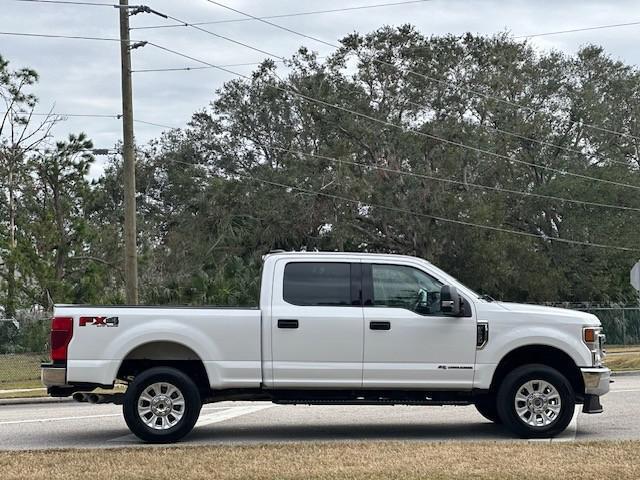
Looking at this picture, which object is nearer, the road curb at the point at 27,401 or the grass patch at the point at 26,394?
the road curb at the point at 27,401

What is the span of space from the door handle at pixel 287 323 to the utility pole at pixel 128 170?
459 inches

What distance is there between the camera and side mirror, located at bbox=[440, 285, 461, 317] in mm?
10648

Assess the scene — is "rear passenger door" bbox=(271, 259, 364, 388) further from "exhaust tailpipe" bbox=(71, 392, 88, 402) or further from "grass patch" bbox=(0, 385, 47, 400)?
"grass patch" bbox=(0, 385, 47, 400)

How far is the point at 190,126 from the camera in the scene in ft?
159

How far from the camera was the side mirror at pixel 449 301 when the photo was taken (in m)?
10.6

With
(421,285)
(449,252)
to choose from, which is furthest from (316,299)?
(449,252)

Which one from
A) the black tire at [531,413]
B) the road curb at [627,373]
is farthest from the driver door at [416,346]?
the road curb at [627,373]

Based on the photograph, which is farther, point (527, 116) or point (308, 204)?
point (527, 116)

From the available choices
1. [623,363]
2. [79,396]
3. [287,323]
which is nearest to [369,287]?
[287,323]

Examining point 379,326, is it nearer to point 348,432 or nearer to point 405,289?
point 405,289

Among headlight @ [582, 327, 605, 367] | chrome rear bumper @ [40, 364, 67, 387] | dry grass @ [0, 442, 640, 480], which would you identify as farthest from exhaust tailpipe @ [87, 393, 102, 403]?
headlight @ [582, 327, 605, 367]

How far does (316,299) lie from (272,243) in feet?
104

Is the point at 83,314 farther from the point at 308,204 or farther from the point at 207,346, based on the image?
the point at 308,204

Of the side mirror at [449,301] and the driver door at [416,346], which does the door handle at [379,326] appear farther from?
the side mirror at [449,301]
